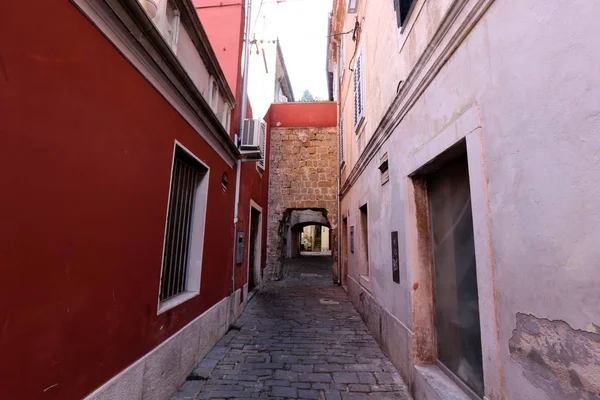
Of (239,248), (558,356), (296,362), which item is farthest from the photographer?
(239,248)

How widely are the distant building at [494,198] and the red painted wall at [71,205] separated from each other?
102 inches

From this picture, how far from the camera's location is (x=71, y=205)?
1.83 meters

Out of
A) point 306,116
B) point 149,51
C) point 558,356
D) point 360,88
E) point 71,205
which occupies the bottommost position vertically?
point 558,356

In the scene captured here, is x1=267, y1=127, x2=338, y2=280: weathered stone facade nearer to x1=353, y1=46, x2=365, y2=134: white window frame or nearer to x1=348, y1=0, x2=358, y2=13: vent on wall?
x1=353, y1=46, x2=365, y2=134: white window frame

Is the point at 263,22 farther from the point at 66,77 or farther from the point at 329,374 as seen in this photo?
the point at 329,374

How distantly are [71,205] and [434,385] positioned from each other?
10.3ft

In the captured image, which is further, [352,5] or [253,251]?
[253,251]

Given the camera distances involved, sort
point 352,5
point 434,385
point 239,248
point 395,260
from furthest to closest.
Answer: point 352,5 → point 239,248 → point 395,260 → point 434,385

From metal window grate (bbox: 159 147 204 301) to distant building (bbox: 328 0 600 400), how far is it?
2761 mm

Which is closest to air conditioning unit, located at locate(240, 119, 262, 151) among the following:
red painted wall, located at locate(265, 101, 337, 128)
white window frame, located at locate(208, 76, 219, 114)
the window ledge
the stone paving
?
white window frame, located at locate(208, 76, 219, 114)

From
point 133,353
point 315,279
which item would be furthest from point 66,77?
point 315,279

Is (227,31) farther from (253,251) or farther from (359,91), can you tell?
(253,251)

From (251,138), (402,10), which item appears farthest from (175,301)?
(402,10)

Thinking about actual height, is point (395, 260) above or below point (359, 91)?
below
